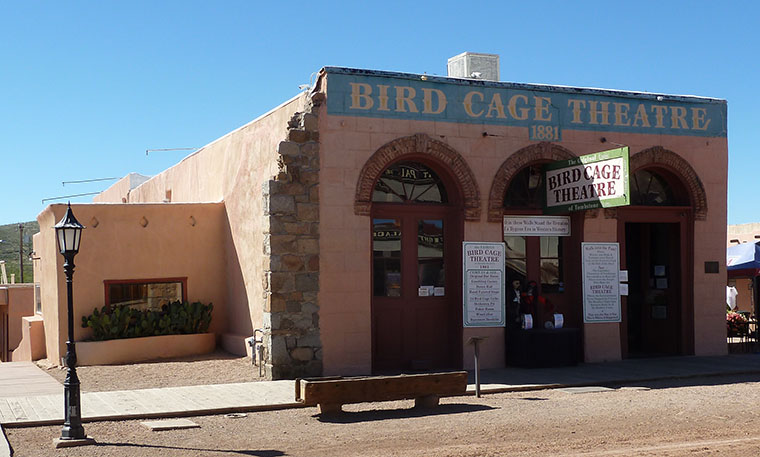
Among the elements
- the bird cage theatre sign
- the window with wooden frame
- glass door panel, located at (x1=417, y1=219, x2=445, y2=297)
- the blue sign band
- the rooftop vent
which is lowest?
the window with wooden frame

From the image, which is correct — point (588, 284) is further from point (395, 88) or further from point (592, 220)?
point (395, 88)

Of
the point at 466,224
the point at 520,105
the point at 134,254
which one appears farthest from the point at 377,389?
the point at 134,254

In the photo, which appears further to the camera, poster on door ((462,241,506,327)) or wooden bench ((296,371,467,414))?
poster on door ((462,241,506,327))

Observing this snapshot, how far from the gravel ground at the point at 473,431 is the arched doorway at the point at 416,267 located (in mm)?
2861

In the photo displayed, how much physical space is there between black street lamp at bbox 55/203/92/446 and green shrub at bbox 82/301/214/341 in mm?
7044

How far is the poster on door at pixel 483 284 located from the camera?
15.0 metres

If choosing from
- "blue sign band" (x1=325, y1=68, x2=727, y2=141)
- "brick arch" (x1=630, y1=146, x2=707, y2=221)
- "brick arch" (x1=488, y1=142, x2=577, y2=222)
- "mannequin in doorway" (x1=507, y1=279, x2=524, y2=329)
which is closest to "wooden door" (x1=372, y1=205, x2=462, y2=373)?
"brick arch" (x1=488, y1=142, x2=577, y2=222)

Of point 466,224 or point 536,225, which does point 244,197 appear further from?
point 536,225

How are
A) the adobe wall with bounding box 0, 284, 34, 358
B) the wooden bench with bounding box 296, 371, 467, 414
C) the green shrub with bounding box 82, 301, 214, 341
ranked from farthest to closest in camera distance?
the adobe wall with bounding box 0, 284, 34, 358 → the green shrub with bounding box 82, 301, 214, 341 → the wooden bench with bounding box 296, 371, 467, 414

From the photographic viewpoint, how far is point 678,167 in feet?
54.6

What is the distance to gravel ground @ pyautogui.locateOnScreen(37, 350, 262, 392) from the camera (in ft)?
45.6

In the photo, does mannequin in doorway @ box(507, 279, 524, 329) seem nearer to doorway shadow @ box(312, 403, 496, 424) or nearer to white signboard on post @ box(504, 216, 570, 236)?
white signboard on post @ box(504, 216, 570, 236)

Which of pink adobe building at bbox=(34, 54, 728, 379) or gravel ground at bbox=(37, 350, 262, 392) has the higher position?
pink adobe building at bbox=(34, 54, 728, 379)

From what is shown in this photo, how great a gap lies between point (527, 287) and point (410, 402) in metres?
4.49
